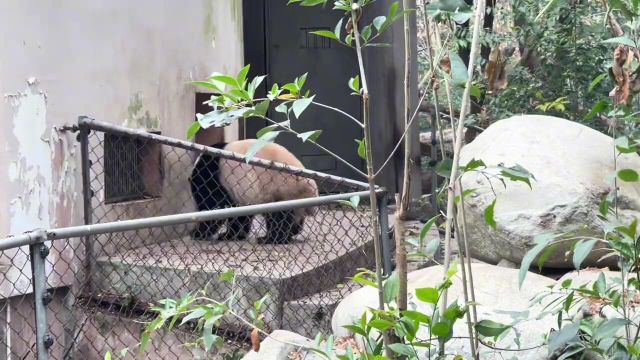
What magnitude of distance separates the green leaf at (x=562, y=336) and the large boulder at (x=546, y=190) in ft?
7.07

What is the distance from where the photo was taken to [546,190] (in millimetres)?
4309

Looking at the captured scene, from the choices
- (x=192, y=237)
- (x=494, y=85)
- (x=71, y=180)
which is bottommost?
(x=192, y=237)

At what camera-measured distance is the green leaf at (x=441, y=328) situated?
1.74 meters

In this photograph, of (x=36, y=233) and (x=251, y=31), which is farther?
(x=251, y=31)

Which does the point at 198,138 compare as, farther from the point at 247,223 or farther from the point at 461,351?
the point at 461,351

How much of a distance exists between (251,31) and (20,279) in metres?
4.98

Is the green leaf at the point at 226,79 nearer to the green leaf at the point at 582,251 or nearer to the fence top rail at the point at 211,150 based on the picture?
the green leaf at the point at 582,251

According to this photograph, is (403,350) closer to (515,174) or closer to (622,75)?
(515,174)

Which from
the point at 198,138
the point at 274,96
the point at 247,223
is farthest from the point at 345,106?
the point at 274,96

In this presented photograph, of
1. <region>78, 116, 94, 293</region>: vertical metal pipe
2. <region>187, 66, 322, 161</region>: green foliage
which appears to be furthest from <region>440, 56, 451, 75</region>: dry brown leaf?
<region>78, 116, 94, 293</region>: vertical metal pipe

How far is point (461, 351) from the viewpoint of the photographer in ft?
9.44

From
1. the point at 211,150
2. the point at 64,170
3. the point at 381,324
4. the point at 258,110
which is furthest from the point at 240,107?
the point at 64,170

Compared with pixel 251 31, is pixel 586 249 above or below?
below

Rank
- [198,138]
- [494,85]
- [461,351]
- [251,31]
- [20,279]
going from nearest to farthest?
[494,85]
[461,351]
[20,279]
[198,138]
[251,31]
